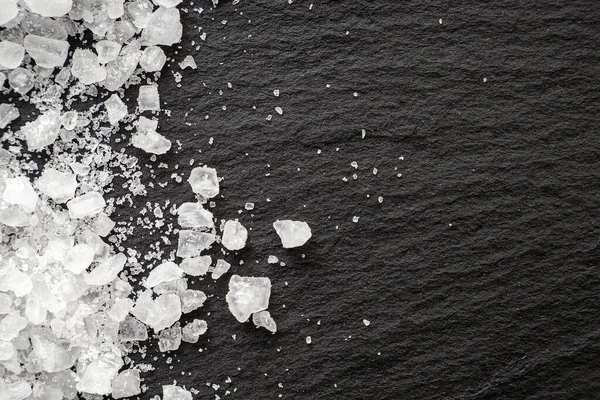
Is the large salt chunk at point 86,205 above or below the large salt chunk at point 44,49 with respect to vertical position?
below

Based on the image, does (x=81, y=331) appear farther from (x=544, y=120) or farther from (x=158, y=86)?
(x=544, y=120)

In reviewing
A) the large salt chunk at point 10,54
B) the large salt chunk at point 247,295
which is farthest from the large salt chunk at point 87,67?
the large salt chunk at point 247,295

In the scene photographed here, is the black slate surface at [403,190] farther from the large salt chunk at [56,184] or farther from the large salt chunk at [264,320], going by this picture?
the large salt chunk at [56,184]

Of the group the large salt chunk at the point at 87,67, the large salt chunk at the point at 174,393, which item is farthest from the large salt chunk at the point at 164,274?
the large salt chunk at the point at 87,67

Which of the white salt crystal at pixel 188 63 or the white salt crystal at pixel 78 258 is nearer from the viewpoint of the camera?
the white salt crystal at pixel 78 258

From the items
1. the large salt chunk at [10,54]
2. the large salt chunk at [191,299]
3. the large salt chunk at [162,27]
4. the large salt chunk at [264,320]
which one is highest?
the large salt chunk at [162,27]

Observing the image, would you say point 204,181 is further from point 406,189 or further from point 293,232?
point 406,189

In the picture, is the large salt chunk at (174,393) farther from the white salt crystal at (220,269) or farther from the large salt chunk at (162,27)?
the large salt chunk at (162,27)
